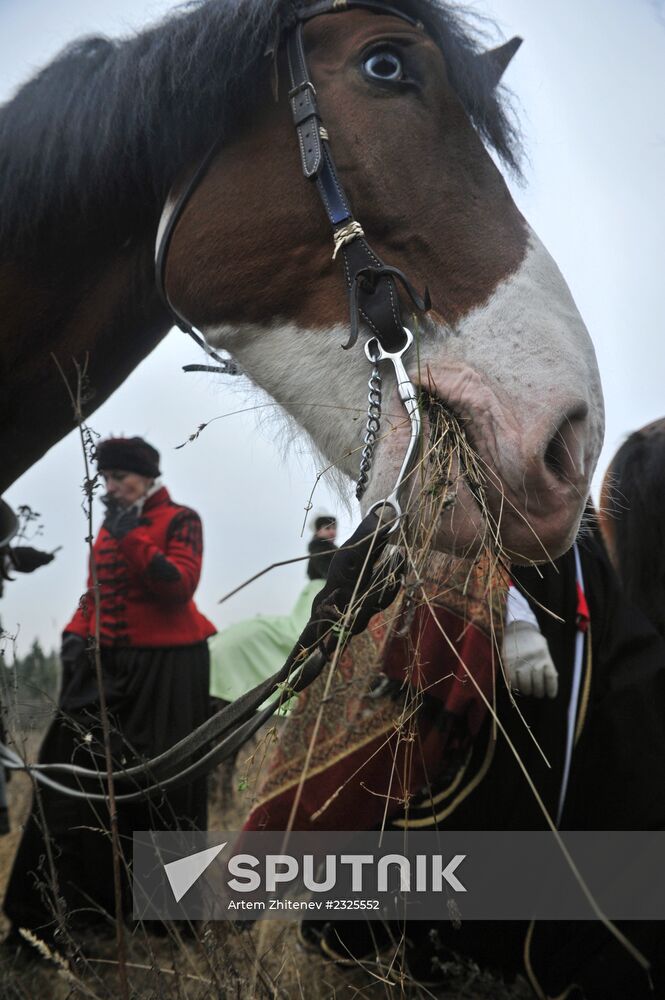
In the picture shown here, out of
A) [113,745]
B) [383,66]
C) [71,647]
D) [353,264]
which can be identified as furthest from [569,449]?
[71,647]

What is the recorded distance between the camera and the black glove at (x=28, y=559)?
241 centimetres

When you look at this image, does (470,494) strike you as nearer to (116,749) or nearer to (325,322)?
(325,322)

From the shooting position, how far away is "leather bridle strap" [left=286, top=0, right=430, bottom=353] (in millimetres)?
1413

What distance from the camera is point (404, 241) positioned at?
58.2 inches

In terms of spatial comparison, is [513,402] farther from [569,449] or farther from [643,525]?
[643,525]

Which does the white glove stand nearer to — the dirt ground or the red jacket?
the dirt ground

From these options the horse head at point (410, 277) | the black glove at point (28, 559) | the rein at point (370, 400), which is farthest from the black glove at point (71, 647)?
the horse head at point (410, 277)

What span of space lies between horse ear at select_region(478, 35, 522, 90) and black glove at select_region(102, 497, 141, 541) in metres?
2.50

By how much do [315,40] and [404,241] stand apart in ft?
1.90

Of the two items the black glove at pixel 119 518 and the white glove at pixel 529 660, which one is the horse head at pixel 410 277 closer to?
the white glove at pixel 529 660

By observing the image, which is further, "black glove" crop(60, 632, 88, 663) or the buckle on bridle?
"black glove" crop(60, 632, 88, 663)

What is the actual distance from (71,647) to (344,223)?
9.16 ft

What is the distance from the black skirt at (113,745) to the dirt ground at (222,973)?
0.64 ft

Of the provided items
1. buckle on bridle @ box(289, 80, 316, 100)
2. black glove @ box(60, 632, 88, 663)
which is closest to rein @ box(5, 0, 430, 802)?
buckle on bridle @ box(289, 80, 316, 100)
